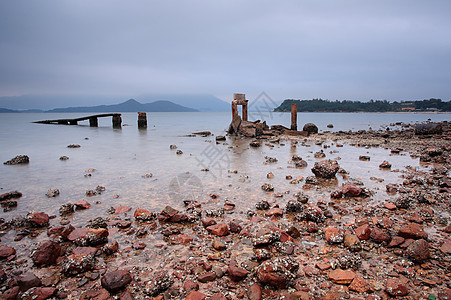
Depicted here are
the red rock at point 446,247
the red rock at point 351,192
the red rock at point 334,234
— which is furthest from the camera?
the red rock at point 351,192

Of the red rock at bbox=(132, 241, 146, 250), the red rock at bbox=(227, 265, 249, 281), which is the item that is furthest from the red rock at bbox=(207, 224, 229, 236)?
the red rock at bbox=(132, 241, 146, 250)

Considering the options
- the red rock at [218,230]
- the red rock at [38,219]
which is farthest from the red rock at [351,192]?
the red rock at [38,219]

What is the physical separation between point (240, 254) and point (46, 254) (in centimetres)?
303

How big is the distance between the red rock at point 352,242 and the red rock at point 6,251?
5587 mm

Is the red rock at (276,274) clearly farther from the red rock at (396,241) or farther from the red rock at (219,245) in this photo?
the red rock at (396,241)

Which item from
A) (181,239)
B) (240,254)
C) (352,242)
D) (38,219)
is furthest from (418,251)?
(38,219)

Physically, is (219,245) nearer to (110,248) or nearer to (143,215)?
(110,248)

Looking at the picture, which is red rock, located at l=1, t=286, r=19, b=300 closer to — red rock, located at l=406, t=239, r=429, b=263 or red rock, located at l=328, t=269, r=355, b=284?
red rock, located at l=328, t=269, r=355, b=284

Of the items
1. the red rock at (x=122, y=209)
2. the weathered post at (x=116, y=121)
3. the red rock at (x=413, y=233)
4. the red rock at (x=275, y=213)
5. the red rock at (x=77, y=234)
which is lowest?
the red rock at (x=275, y=213)

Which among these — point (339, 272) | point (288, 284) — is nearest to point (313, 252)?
point (339, 272)

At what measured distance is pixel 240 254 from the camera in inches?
157

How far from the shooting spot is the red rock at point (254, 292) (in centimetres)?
304

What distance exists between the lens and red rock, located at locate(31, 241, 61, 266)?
3.68m

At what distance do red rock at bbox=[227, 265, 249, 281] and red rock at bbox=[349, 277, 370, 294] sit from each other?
55.6 inches
